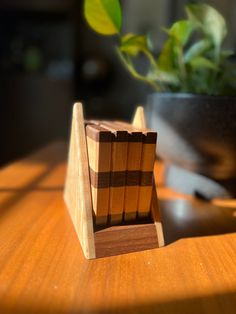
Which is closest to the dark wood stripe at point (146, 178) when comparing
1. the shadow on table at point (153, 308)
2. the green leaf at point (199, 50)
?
the shadow on table at point (153, 308)

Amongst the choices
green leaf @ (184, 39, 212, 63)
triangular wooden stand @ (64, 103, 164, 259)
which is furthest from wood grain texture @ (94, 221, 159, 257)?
green leaf @ (184, 39, 212, 63)

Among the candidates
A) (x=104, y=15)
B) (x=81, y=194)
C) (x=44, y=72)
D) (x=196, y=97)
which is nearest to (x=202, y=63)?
(x=196, y=97)

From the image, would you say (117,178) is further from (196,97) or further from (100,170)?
(196,97)

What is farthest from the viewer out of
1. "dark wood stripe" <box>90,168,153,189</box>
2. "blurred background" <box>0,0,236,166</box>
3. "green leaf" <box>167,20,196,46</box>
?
"blurred background" <box>0,0,236,166</box>

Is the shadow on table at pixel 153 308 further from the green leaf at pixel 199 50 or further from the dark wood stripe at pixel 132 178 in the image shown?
the green leaf at pixel 199 50

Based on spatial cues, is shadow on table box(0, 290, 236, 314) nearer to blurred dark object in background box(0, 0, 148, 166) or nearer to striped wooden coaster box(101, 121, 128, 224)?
striped wooden coaster box(101, 121, 128, 224)

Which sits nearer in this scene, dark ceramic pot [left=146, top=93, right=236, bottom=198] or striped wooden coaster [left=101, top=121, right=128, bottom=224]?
striped wooden coaster [left=101, top=121, right=128, bottom=224]
